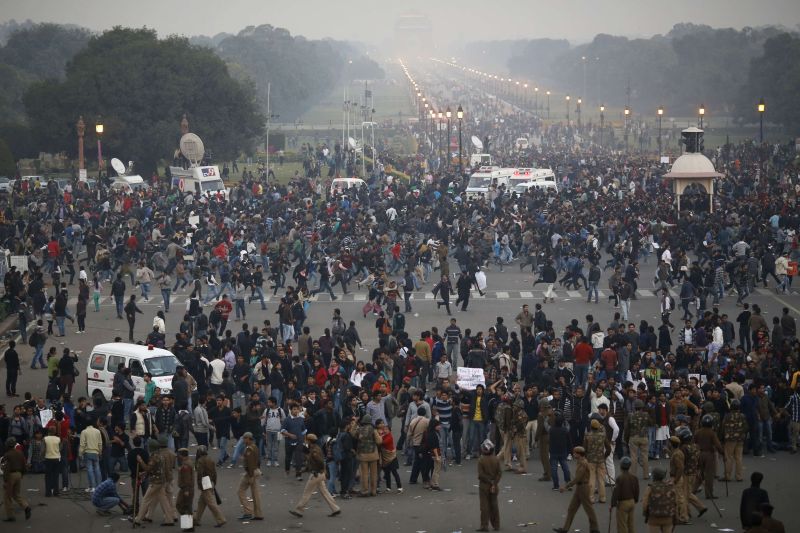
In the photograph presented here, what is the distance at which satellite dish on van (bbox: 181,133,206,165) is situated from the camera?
219 ft

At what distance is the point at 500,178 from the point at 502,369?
3534 cm

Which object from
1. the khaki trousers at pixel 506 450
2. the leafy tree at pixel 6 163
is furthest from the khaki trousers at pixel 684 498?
the leafy tree at pixel 6 163

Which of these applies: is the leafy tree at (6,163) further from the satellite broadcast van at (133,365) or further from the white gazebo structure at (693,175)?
the satellite broadcast van at (133,365)

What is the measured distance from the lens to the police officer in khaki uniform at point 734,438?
2059cm

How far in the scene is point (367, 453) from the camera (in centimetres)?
2022

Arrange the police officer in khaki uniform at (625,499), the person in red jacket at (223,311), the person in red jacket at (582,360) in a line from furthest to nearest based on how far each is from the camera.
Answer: the person in red jacket at (223,311) → the person in red jacket at (582,360) → the police officer in khaki uniform at (625,499)

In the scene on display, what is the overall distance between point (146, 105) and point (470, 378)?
2308 inches

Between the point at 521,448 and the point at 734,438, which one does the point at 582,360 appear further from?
the point at 734,438

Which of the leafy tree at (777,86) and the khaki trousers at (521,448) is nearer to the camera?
the khaki trousers at (521,448)

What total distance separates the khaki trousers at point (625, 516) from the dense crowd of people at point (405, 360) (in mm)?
18

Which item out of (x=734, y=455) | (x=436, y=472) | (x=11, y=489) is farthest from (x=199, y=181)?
(x=734, y=455)

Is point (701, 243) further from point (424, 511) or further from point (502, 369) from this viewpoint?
point (424, 511)

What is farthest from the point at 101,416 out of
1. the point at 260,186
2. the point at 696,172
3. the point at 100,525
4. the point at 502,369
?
the point at 260,186

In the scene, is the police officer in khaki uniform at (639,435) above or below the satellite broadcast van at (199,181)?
below
